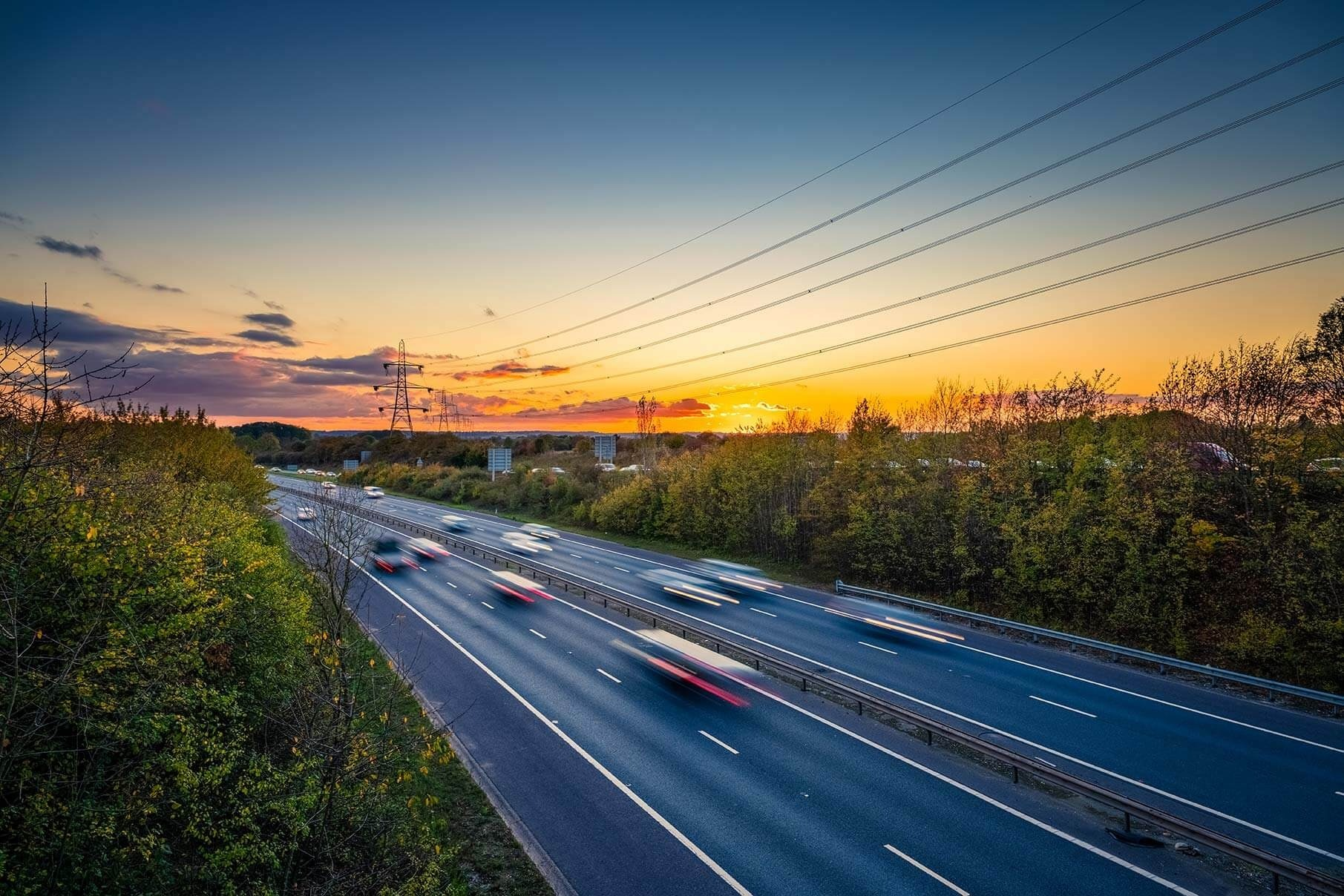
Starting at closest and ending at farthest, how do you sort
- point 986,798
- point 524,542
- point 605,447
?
point 986,798 → point 524,542 → point 605,447

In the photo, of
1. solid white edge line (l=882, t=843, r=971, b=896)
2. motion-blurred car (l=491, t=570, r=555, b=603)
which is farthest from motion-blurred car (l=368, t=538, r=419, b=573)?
solid white edge line (l=882, t=843, r=971, b=896)

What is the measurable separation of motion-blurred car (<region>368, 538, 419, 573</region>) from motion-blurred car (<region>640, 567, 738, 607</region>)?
17.7 metres

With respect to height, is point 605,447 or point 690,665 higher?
point 605,447

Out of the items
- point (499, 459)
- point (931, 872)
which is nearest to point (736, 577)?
point (931, 872)

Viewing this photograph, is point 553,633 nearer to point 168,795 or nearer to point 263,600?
point 263,600

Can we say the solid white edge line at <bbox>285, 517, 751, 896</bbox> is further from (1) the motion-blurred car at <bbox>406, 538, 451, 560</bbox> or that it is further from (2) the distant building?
(2) the distant building

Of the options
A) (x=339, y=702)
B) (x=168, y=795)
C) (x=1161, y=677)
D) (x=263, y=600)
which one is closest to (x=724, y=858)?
(x=339, y=702)

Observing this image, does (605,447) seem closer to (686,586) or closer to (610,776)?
(686,586)

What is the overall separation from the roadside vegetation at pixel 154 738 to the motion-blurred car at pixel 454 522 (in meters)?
47.8

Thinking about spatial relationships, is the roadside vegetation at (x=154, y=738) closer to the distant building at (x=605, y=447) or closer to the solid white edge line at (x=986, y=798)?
the solid white edge line at (x=986, y=798)

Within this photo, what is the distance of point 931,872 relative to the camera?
444 inches

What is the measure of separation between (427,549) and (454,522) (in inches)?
646

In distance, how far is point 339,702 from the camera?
966 centimetres

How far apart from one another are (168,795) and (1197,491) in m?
35.5
